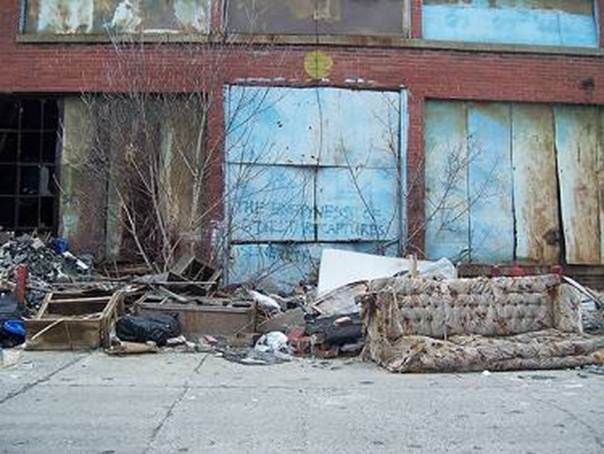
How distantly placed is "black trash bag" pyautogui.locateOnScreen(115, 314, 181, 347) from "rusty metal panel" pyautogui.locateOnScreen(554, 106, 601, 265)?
26.1 ft

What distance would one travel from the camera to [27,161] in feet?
45.4

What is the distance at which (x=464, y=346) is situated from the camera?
331 inches

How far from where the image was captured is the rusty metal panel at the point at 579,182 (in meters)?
13.8

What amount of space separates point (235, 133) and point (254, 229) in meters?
1.79

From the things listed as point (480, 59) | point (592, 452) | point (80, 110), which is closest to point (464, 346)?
point (592, 452)

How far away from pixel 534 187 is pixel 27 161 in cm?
958

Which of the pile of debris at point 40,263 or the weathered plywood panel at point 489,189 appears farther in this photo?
the weathered plywood panel at point 489,189

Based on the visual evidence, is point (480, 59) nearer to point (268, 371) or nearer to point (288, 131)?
point (288, 131)

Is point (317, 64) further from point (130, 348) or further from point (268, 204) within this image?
point (130, 348)

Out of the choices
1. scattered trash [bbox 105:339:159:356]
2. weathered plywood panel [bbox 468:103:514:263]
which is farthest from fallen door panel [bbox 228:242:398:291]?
scattered trash [bbox 105:339:159:356]

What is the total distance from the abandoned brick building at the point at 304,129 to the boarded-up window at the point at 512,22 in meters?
0.04

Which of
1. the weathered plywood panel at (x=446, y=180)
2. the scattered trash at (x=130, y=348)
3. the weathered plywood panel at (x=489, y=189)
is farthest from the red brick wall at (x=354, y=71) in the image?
the scattered trash at (x=130, y=348)

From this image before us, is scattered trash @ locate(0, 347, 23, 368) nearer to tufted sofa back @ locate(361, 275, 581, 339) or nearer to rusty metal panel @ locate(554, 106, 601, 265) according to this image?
tufted sofa back @ locate(361, 275, 581, 339)

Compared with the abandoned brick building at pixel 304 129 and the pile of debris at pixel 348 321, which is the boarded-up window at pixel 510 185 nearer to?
the abandoned brick building at pixel 304 129
